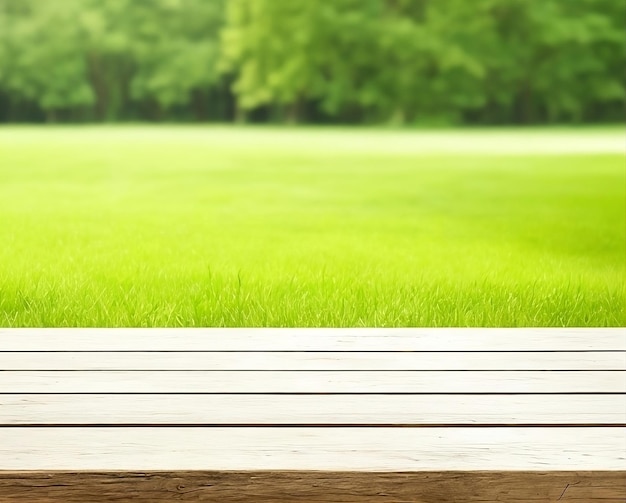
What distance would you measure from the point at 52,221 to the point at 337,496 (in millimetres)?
3168

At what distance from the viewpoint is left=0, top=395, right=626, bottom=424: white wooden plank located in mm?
1130

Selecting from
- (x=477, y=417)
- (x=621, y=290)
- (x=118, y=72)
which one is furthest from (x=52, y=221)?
(x=477, y=417)

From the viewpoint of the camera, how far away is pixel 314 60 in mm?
4641

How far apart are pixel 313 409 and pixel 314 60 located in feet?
12.1

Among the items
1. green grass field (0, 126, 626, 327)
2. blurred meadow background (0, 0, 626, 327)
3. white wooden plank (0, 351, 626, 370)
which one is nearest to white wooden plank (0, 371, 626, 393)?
white wooden plank (0, 351, 626, 370)

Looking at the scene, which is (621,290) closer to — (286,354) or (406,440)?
(286,354)

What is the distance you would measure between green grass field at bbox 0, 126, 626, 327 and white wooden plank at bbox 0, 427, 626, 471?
3.49ft

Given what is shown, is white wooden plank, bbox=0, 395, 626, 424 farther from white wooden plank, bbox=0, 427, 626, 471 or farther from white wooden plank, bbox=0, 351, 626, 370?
white wooden plank, bbox=0, 351, 626, 370

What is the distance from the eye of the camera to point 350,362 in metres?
1.43

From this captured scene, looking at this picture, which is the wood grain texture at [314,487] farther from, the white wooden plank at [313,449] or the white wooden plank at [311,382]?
the white wooden plank at [311,382]

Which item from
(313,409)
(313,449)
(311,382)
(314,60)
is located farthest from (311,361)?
(314,60)

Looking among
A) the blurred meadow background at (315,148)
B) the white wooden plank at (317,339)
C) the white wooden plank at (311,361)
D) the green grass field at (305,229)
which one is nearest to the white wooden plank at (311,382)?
A: the white wooden plank at (311,361)

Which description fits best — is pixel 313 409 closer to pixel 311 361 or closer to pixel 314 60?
pixel 311 361

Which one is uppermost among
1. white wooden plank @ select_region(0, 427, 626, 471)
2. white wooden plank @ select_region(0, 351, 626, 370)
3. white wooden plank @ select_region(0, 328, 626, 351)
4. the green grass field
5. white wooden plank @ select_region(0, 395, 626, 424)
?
white wooden plank @ select_region(0, 427, 626, 471)
